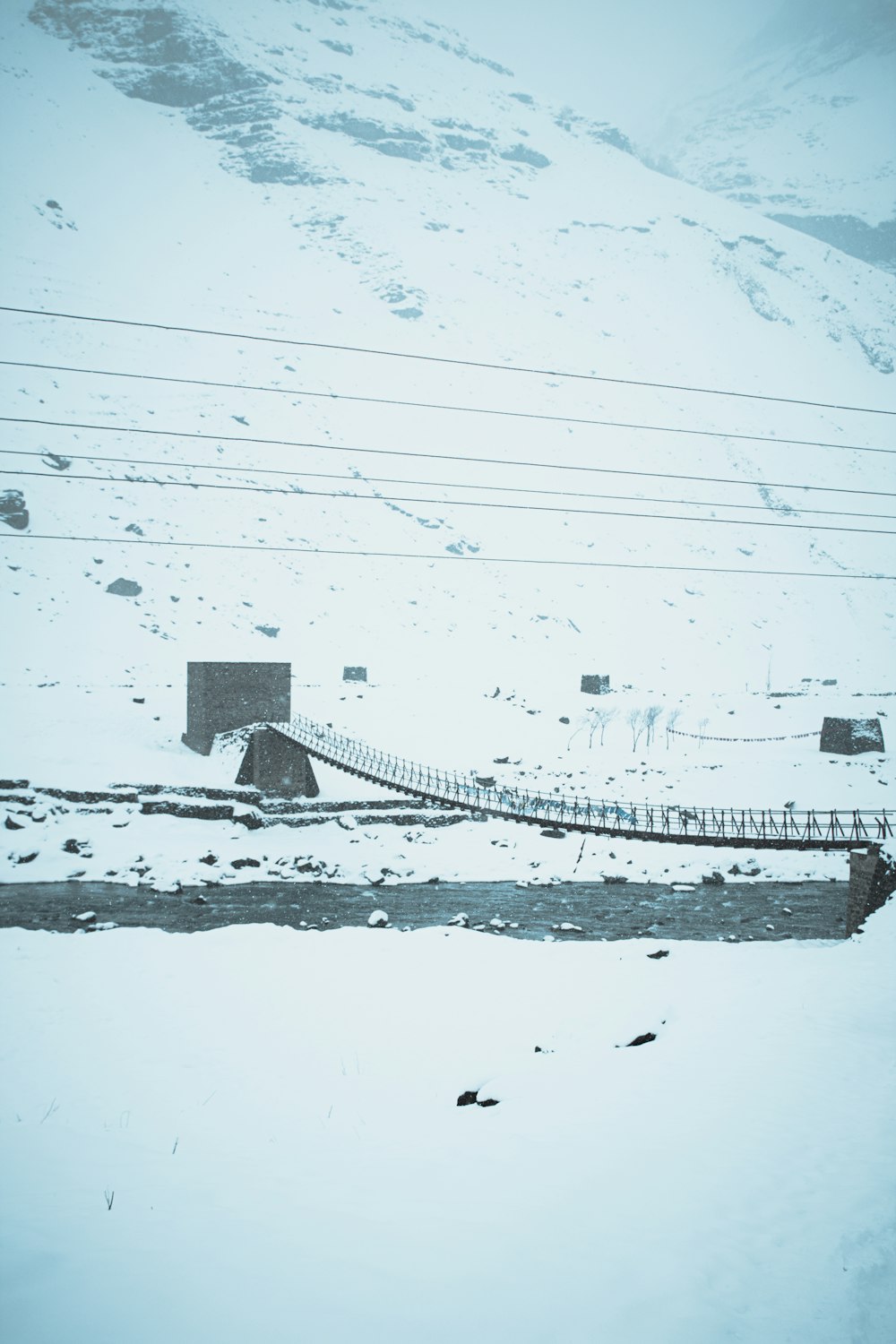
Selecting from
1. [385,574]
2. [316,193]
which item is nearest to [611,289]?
[316,193]

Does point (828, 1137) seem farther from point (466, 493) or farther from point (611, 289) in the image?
point (611, 289)

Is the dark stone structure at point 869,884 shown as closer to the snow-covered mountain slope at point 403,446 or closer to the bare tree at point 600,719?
the bare tree at point 600,719

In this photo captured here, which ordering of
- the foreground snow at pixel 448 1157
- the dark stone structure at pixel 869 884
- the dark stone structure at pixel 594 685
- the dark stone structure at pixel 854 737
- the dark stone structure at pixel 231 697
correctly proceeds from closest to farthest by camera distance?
the foreground snow at pixel 448 1157, the dark stone structure at pixel 869 884, the dark stone structure at pixel 231 697, the dark stone structure at pixel 854 737, the dark stone structure at pixel 594 685

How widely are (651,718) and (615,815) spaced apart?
28.9 meters

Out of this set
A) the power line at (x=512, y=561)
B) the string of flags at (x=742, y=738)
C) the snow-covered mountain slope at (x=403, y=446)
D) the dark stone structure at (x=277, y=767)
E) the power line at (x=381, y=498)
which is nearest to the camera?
the dark stone structure at (x=277, y=767)

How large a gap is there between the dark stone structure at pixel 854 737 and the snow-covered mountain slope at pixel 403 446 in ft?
84.9

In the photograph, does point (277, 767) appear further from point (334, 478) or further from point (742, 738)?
point (334, 478)

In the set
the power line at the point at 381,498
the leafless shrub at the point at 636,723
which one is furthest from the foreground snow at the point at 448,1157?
the power line at the point at 381,498

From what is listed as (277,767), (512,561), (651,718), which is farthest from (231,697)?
(512,561)

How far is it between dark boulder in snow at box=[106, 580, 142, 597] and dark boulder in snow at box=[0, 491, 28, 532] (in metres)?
10.7

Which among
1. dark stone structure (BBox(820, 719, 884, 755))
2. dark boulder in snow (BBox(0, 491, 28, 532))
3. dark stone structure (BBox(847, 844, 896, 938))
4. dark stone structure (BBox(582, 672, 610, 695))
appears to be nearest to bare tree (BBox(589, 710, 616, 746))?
dark stone structure (BBox(582, 672, 610, 695))

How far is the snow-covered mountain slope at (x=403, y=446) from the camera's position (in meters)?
81.6

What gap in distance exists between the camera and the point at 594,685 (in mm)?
70688

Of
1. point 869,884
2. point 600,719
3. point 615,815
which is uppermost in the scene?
point 600,719
